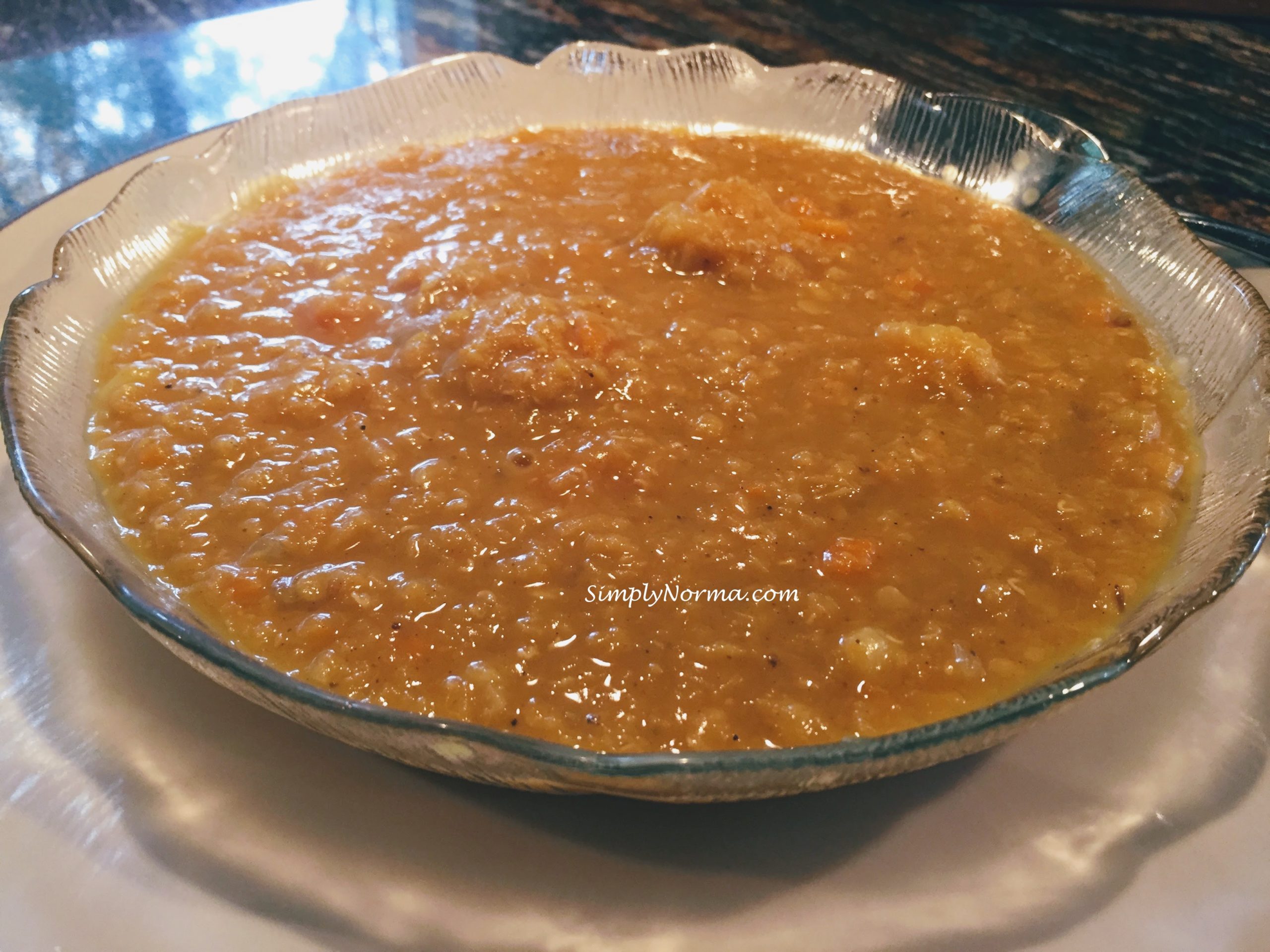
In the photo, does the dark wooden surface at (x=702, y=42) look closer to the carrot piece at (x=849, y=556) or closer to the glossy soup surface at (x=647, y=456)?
the glossy soup surface at (x=647, y=456)

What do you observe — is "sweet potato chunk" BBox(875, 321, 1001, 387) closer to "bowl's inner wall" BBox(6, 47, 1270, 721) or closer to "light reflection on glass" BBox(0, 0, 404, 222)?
"bowl's inner wall" BBox(6, 47, 1270, 721)

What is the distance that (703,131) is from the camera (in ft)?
9.32

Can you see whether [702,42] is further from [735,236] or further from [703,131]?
[735,236]

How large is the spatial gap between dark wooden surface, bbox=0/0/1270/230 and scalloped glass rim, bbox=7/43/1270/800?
2.25 feet

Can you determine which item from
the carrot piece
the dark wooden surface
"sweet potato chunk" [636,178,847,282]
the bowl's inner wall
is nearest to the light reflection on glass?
the dark wooden surface

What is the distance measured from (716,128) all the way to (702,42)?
3.81 ft

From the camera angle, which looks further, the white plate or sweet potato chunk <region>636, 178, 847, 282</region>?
sweet potato chunk <region>636, 178, 847, 282</region>

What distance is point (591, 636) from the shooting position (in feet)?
4.35

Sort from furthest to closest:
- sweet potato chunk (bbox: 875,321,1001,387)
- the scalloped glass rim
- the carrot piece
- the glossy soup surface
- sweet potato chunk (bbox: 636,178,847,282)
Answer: sweet potato chunk (bbox: 636,178,847,282) < sweet potato chunk (bbox: 875,321,1001,387) < the carrot piece < the glossy soup surface < the scalloped glass rim

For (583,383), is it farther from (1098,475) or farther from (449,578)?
(1098,475)

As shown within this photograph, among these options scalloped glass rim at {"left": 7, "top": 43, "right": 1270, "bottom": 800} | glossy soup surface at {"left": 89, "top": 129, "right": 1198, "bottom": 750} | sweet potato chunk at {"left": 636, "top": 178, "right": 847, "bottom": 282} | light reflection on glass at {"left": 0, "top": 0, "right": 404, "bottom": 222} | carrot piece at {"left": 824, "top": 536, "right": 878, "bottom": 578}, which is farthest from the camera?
light reflection on glass at {"left": 0, "top": 0, "right": 404, "bottom": 222}

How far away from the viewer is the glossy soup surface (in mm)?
1301

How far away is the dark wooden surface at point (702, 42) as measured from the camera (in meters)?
2.97

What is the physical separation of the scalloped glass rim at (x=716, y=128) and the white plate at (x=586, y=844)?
6.5 inches
